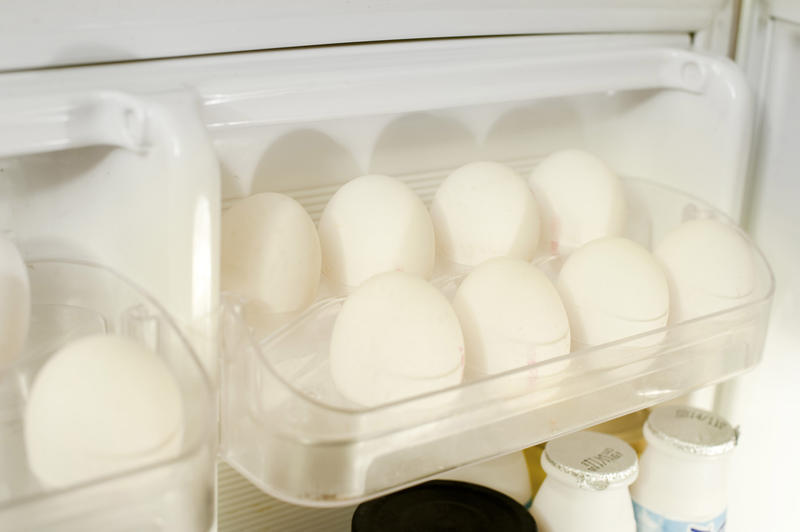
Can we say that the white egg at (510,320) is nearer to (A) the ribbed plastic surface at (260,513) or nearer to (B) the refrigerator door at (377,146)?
(B) the refrigerator door at (377,146)

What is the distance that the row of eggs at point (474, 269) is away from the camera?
2.16 ft

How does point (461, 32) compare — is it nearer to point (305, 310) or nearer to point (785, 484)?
point (305, 310)

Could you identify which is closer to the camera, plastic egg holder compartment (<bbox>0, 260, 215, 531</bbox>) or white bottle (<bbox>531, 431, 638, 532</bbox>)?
plastic egg holder compartment (<bbox>0, 260, 215, 531</bbox>)

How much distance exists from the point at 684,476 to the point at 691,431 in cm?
5

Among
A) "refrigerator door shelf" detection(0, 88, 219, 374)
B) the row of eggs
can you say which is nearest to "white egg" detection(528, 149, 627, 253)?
the row of eggs

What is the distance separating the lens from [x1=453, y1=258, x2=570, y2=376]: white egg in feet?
2.29

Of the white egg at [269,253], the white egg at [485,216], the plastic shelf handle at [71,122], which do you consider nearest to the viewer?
the plastic shelf handle at [71,122]

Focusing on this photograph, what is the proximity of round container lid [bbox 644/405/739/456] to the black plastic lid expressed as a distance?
196 mm

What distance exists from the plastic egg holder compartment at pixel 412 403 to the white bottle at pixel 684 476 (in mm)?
176

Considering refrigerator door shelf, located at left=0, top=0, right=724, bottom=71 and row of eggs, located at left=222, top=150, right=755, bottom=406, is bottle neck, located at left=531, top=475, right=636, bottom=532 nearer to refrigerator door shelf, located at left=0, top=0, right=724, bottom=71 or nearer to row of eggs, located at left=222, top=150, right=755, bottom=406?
row of eggs, located at left=222, top=150, right=755, bottom=406

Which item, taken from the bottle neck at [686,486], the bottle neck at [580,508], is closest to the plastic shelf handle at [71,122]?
the bottle neck at [580,508]

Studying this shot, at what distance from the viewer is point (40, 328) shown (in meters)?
0.69

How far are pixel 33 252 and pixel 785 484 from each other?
899 millimetres

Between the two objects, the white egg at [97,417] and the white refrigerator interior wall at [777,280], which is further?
the white refrigerator interior wall at [777,280]
